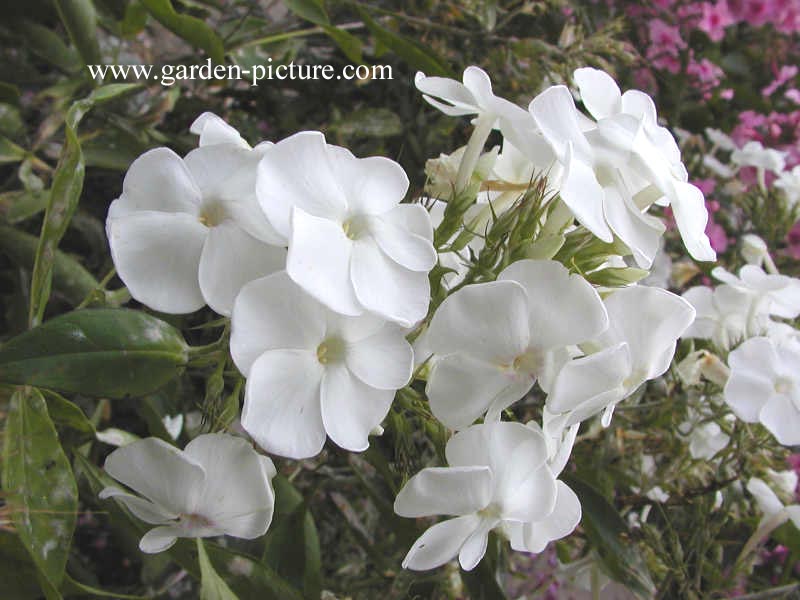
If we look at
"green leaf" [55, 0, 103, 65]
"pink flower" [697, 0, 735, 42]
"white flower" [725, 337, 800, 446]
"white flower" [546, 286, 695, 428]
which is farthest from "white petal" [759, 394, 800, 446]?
"pink flower" [697, 0, 735, 42]

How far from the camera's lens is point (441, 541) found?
0.46m

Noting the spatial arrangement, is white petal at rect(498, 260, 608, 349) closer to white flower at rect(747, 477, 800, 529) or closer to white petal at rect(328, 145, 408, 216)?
white petal at rect(328, 145, 408, 216)

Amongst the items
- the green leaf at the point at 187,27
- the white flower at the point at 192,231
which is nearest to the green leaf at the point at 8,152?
the green leaf at the point at 187,27

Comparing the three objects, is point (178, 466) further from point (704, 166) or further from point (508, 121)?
point (704, 166)

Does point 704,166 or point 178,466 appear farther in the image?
point 704,166

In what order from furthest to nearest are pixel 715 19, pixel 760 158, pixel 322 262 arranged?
pixel 715 19
pixel 760 158
pixel 322 262

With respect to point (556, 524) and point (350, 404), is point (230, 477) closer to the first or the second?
point (350, 404)

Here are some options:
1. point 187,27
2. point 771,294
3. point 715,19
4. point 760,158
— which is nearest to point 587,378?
point 771,294

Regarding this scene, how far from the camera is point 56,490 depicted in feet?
1.54

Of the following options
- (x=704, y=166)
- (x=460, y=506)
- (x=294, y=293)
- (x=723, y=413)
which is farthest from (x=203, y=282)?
(x=704, y=166)

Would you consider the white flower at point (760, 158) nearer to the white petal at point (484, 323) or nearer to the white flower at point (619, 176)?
the white flower at point (619, 176)

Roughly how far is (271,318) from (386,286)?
6cm

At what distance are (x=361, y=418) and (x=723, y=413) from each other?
51 cm

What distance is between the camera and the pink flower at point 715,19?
4.94 ft
